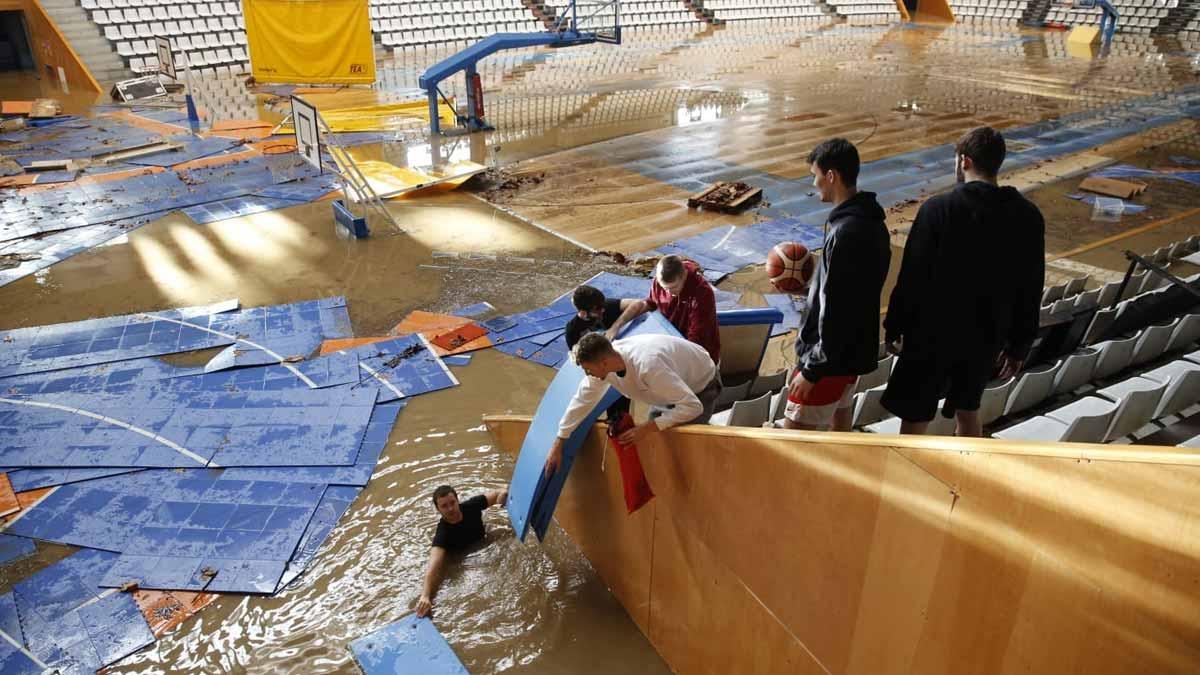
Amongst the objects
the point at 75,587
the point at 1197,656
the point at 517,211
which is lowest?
the point at 75,587

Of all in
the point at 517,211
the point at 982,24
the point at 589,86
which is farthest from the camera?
the point at 982,24

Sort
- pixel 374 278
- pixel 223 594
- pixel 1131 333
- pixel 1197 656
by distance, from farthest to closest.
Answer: pixel 374 278 → pixel 1131 333 → pixel 223 594 → pixel 1197 656

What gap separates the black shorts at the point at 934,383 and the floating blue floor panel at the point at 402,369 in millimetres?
4173

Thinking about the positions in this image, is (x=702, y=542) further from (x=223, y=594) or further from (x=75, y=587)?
(x=75, y=587)

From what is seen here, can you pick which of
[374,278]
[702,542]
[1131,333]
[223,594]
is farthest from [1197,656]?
[374,278]

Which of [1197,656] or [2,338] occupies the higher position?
[1197,656]

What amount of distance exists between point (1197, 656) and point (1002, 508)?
54 cm

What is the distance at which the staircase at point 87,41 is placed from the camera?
59.1ft

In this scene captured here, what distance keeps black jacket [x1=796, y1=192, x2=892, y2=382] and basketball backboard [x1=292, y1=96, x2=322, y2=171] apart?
7.71 metres

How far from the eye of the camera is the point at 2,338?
289 inches

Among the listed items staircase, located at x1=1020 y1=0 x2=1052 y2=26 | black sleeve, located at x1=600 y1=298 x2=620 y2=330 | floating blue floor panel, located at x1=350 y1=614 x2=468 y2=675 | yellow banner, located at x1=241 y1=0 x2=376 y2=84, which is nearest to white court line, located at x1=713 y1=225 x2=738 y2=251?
black sleeve, located at x1=600 y1=298 x2=620 y2=330

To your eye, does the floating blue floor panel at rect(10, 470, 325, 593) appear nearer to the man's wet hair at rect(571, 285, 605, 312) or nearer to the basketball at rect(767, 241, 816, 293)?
the man's wet hair at rect(571, 285, 605, 312)

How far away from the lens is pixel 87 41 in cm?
1823

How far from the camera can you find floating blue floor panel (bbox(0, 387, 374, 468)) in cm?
567
